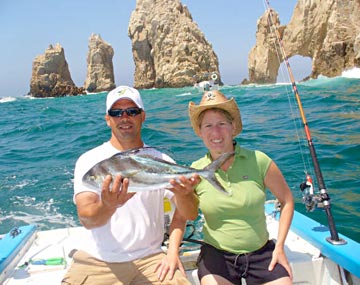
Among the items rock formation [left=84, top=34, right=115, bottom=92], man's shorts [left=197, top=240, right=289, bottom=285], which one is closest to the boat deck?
man's shorts [left=197, top=240, right=289, bottom=285]

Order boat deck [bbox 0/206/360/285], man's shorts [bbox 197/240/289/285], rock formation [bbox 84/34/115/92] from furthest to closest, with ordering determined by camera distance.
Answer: rock formation [bbox 84/34/115/92]
boat deck [bbox 0/206/360/285]
man's shorts [bbox 197/240/289/285]

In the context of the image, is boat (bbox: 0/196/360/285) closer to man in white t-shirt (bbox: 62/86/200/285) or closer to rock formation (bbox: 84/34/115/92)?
man in white t-shirt (bbox: 62/86/200/285)

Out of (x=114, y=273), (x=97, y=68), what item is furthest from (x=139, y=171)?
(x=97, y=68)

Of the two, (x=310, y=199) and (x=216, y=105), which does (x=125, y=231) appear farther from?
(x=310, y=199)

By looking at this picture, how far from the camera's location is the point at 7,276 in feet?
10.3

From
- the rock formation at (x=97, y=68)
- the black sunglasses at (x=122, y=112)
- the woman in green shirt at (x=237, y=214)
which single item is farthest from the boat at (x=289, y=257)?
the rock formation at (x=97, y=68)

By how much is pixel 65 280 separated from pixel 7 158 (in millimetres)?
9877

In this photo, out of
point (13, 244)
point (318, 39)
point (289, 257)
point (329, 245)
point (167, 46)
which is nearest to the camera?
point (329, 245)

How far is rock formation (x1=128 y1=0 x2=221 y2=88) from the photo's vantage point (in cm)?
7331

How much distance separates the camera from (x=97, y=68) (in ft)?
293

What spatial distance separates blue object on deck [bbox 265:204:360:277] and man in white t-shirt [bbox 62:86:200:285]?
1242 mm

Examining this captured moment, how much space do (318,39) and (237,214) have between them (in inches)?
2290

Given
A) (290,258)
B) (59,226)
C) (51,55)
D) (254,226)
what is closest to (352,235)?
(290,258)

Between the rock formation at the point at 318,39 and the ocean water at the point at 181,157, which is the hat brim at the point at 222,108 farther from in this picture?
the rock formation at the point at 318,39
